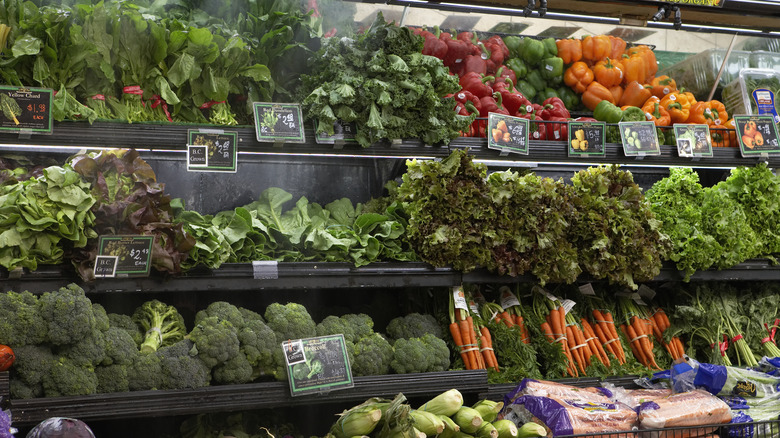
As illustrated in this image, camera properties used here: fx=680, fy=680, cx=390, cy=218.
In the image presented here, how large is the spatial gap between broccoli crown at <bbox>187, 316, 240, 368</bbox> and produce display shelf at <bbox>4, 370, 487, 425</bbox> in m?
0.12

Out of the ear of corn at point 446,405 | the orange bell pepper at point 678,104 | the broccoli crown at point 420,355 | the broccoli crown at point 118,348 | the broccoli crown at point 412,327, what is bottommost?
the ear of corn at point 446,405

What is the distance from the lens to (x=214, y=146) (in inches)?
118

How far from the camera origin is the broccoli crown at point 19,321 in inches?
96.2

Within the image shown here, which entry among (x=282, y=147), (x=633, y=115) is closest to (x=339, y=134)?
(x=282, y=147)

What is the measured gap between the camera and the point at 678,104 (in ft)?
14.0

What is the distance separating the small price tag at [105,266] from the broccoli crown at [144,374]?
356mm

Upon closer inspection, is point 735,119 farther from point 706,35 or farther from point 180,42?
point 180,42

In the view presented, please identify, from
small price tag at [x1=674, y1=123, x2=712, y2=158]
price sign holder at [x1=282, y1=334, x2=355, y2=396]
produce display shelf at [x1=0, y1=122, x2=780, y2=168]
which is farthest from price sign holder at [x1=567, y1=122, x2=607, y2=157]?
price sign holder at [x1=282, y1=334, x2=355, y2=396]

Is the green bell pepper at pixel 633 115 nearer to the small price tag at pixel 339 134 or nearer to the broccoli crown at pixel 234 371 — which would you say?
the small price tag at pixel 339 134

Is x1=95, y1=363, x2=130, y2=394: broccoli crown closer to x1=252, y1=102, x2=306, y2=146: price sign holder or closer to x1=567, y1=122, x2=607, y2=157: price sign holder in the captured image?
x1=252, y1=102, x2=306, y2=146: price sign holder

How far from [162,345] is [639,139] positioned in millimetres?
2679

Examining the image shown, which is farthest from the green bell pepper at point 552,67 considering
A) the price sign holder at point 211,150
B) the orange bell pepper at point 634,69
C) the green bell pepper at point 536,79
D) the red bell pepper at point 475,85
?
the price sign holder at point 211,150

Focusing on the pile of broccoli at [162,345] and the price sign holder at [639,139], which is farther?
the price sign holder at [639,139]

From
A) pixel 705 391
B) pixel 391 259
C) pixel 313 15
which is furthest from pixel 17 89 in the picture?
pixel 705 391
